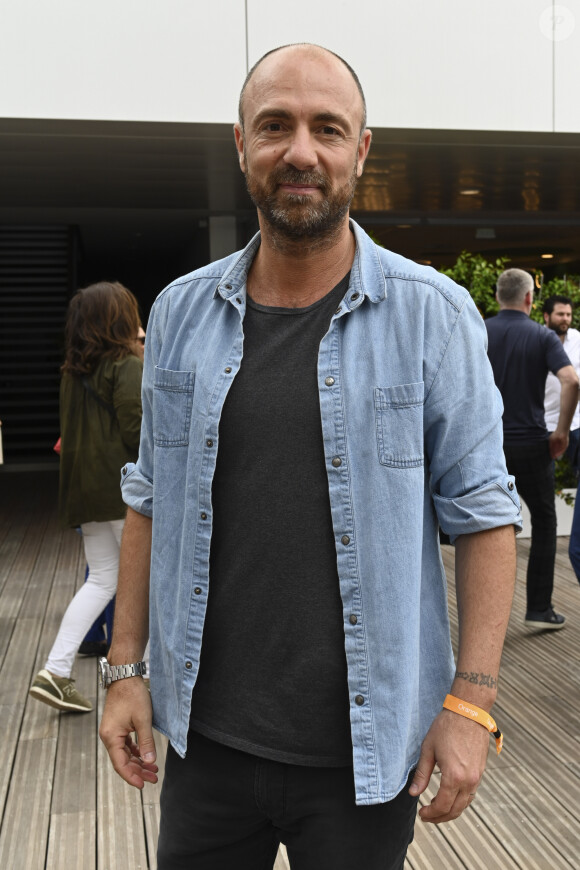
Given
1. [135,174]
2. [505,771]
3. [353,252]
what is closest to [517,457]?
[505,771]

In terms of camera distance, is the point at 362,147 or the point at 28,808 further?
the point at 28,808

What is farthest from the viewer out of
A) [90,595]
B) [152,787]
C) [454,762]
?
[90,595]

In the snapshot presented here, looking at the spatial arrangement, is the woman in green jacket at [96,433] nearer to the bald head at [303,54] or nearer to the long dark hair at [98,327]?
the long dark hair at [98,327]

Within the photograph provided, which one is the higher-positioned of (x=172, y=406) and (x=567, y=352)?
(x=567, y=352)

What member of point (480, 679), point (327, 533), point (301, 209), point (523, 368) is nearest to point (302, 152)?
point (301, 209)

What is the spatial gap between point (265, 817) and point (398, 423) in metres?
0.71

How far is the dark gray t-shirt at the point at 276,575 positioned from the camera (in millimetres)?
1479

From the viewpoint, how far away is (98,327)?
14.7 feet

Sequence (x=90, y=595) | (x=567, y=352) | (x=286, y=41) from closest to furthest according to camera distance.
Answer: (x=90, y=595), (x=567, y=352), (x=286, y=41)

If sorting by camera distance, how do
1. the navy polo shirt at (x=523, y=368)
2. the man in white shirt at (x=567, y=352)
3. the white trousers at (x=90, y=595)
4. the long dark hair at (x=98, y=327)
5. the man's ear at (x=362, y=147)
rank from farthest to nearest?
the man in white shirt at (x=567, y=352) < the navy polo shirt at (x=523, y=368) < the long dark hair at (x=98, y=327) < the white trousers at (x=90, y=595) < the man's ear at (x=362, y=147)

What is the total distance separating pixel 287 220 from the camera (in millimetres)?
1513

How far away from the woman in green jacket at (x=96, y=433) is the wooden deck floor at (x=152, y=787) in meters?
0.40

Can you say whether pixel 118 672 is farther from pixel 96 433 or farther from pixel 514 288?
pixel 514 288

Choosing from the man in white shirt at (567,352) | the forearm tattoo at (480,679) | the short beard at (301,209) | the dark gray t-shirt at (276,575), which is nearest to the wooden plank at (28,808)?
the dark gray t-shirt at (276,575)
